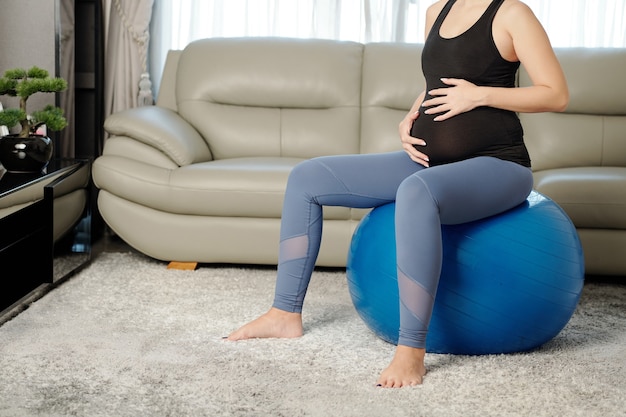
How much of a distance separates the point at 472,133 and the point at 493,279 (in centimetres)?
38

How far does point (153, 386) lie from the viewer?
74.9 inches

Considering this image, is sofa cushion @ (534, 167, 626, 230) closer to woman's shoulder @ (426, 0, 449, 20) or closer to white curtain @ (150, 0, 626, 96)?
woman's shoulder @ (426, 0, 449, 20)

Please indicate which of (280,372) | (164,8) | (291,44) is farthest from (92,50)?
(280,372)

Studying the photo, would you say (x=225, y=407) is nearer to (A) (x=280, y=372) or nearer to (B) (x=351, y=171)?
(A) (x=280, y=372)

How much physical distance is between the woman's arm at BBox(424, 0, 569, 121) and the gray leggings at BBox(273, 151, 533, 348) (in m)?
0.15

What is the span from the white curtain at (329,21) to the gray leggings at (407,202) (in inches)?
85.9

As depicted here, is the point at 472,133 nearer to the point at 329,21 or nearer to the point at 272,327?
the point at 272,327

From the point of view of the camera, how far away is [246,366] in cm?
206

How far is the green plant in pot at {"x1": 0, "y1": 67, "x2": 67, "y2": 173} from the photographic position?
9.54 ft

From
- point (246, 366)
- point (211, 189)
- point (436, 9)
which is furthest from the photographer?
point (211, 189)

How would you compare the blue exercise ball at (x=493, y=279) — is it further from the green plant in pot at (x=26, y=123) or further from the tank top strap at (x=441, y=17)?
the green plant in pot at (x=26, y=123)

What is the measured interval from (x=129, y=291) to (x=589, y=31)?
2.78 m

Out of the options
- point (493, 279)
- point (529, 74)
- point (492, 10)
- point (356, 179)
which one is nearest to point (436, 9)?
point (492, 10)

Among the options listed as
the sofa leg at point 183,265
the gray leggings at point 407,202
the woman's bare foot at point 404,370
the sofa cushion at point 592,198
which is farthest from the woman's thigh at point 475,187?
the sofa leg at point 183,265
